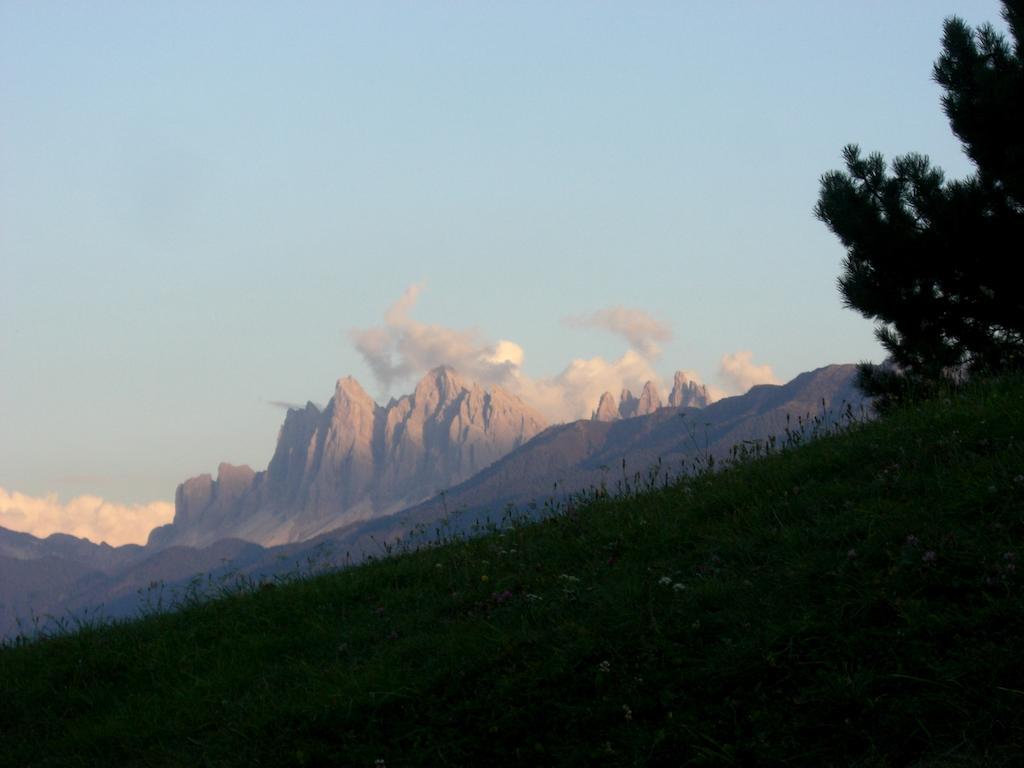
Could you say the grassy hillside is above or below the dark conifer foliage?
below

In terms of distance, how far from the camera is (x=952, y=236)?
64.3ft

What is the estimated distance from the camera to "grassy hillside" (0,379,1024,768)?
22.1 ft

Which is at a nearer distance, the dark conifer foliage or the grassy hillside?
the grassy hillside

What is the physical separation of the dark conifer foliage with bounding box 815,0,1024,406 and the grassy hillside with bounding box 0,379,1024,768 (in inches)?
326

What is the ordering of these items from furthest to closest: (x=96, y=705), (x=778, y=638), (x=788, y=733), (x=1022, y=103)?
1. (x=1022, y=103)
2. (x=96, y=705)
3. (x=778, y=638)
4. (x=788, y=733)

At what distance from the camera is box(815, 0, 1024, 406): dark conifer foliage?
62.9 feet

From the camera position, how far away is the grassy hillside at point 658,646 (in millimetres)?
6738

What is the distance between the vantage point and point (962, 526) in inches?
328

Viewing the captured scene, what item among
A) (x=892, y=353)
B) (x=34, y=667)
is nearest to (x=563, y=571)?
(x=34, y=667)

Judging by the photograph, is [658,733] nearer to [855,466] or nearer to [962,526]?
[962,526]

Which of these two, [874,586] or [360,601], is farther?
[360,601]

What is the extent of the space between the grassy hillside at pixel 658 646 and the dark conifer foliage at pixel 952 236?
828cm

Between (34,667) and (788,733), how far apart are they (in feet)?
28.6

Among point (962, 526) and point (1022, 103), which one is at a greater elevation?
point (1022, 103)
